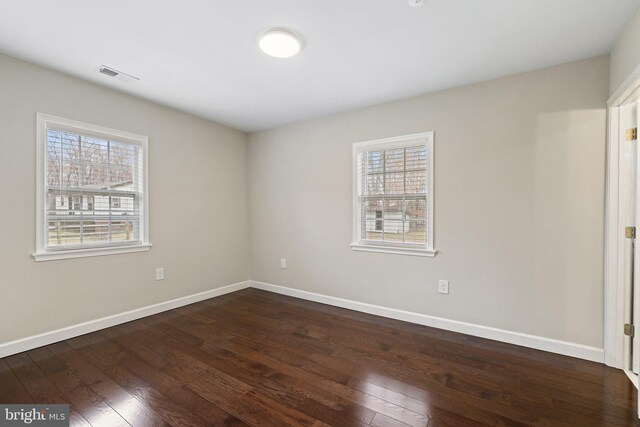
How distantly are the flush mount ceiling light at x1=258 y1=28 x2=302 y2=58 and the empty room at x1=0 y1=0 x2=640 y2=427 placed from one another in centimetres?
2

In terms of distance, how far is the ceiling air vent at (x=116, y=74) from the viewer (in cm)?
250

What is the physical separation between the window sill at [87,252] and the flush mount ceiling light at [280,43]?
2.47m

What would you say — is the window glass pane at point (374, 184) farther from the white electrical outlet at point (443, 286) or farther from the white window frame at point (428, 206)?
the white electrical outlet at point (443, 286)

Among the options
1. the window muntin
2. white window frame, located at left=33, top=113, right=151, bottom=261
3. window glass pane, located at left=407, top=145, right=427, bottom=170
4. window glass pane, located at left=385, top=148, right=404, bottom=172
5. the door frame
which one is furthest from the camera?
window glass pane, located at left=385, top=148, right=404, bottom=172

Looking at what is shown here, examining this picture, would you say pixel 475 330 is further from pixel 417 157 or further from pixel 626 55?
pixel 626 55

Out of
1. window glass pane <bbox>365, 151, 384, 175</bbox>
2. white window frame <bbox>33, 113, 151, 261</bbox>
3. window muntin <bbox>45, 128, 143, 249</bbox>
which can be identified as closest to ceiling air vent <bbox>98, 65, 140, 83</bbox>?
white window frame <bbox>33, 113, 151, 261</bbox>

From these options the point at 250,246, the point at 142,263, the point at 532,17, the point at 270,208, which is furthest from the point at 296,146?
the point at 532,17

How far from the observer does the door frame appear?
6.95ft

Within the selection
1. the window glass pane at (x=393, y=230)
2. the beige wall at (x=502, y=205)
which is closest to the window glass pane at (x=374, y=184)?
the beige wall at (x=502, y=205)

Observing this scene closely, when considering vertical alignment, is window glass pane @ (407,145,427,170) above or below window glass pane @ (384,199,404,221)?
above

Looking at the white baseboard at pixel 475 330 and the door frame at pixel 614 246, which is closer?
the door frame at pixel 614 246

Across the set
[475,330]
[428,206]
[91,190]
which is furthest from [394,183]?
[91,190]

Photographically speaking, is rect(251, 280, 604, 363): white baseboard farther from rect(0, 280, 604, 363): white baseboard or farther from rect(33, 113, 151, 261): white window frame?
rect(33, 113, 151, 261): white window frame

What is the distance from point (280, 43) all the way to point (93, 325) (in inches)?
122
